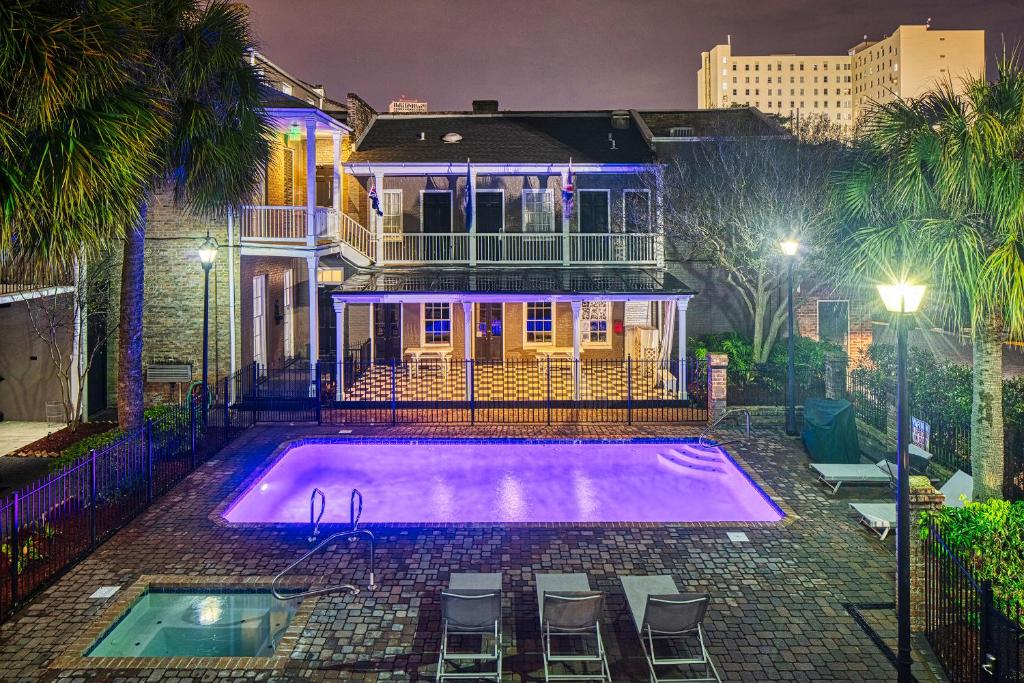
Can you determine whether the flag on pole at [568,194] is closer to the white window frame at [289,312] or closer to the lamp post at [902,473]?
the white window frame at [289,312]

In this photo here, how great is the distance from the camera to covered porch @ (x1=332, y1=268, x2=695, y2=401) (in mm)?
19875

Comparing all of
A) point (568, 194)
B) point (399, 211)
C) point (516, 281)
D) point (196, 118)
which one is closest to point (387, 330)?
point (399, 211)

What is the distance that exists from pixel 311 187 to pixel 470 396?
6450 mm

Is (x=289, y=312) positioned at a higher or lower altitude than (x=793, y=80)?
lower

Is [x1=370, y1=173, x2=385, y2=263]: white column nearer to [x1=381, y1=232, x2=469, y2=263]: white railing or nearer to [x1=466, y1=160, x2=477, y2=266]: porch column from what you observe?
[x1=381, y1=232, x2=469, y2=263]: white railing

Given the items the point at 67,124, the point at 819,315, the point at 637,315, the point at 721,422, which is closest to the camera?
the point at 67,124

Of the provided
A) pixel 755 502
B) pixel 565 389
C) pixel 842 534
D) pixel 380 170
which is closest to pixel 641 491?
pixel 755 502

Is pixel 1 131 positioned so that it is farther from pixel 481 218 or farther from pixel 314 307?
pixel 481 218

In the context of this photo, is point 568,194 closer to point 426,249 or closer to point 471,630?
point 426,249

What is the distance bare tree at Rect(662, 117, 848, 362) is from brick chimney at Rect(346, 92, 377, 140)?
30.3ft

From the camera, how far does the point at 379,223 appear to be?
23484 millimetres

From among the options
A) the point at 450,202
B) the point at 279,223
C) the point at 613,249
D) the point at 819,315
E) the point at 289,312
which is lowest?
the point at 819,315

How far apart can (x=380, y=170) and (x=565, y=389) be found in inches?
342

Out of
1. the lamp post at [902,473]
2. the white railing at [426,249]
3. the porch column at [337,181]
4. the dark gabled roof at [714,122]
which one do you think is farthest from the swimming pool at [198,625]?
the dark gabled roof at [714,122]
